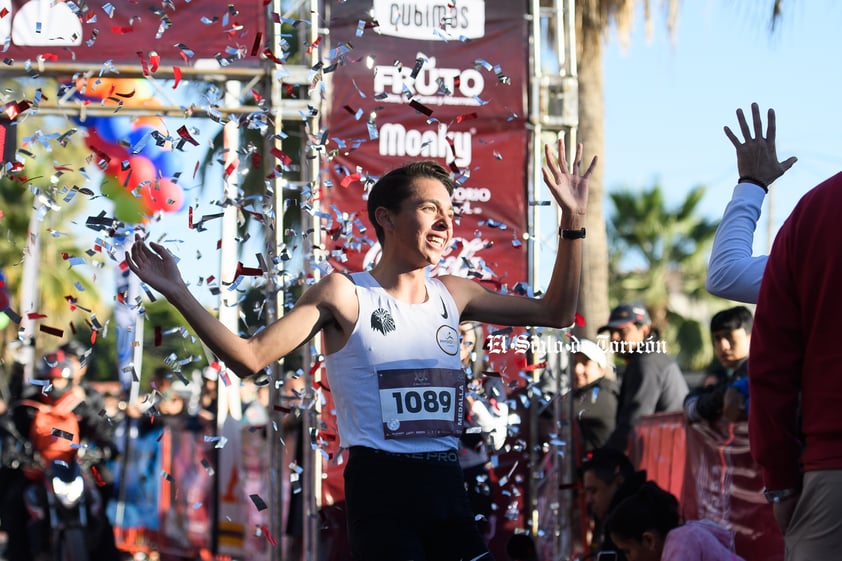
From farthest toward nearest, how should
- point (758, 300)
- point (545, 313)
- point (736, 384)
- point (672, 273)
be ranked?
point (672, 273) → point (736, 384) → point (545, 313) → point (758, 300)

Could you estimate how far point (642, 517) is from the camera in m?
6.10

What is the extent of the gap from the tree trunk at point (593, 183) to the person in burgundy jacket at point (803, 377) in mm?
10050

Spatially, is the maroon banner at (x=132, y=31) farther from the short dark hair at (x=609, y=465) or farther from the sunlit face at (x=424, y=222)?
the sunlit face at (x=424, y=222)

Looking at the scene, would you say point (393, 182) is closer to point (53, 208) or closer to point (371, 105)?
point (53, 208)

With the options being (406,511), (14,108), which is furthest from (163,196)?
(406,511)

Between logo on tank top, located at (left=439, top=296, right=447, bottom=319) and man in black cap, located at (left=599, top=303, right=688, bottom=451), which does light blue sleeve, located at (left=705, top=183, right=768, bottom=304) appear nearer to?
logo on tank top, located at (left=439, top=296, right=447, bottom=319)

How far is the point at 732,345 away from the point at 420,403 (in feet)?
11.1

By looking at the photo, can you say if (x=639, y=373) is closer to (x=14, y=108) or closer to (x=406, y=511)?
(x=14, y=108)

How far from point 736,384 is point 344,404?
302cm

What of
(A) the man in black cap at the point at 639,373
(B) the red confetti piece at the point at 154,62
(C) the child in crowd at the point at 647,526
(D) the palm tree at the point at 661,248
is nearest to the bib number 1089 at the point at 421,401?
(C) the child in crowd at the point at 647,526

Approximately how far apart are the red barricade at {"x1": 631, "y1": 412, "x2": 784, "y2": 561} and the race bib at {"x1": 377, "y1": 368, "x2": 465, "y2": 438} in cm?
258

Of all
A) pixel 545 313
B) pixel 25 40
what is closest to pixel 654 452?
pixel 545 313

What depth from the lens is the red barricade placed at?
621 cm

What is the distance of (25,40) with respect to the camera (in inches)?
321
